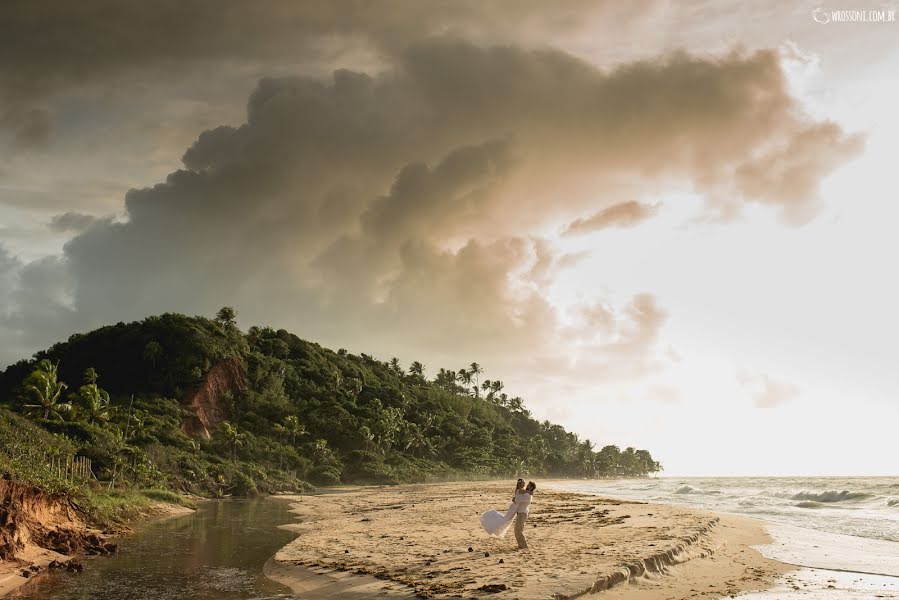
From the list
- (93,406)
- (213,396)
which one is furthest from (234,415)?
(93,406)

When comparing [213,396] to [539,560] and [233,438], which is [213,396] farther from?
[539,560]

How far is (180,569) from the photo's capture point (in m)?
18.2

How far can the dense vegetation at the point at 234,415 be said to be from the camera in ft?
175

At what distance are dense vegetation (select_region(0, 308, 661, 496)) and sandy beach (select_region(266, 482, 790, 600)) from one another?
16.5 meters

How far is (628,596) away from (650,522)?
13.3 meters

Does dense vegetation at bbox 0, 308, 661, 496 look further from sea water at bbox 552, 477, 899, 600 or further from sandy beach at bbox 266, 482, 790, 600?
sea water at bbox 552, 477, 899, 600

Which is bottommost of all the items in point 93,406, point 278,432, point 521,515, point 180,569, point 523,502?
point 180,569

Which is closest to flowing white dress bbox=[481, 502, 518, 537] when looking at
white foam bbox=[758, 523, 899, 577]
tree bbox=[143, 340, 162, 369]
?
white foam bbox=[758, 523, 899, 577]

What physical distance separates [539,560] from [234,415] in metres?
77.8

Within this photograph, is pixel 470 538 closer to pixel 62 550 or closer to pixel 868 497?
pixel 62 550

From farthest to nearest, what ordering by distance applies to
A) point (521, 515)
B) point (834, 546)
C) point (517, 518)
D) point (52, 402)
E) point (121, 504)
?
point (52, 402)
point (121, 504)
point (834, 546)
point (517, 518)
point (521, 515)

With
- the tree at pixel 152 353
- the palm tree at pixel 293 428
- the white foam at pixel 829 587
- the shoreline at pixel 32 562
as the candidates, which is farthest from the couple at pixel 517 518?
the tree at pixel 152 353

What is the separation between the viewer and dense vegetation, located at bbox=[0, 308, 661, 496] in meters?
53.3

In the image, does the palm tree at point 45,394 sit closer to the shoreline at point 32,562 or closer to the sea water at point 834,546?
the shoreline at point 32,562
